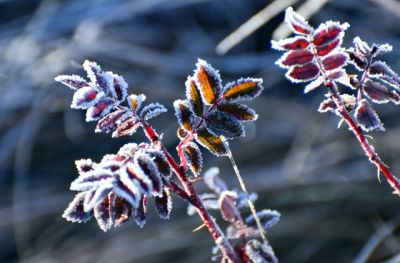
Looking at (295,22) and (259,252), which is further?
(259,252)

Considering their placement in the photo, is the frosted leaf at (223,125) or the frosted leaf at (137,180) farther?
the frosted leaf at (223,125)

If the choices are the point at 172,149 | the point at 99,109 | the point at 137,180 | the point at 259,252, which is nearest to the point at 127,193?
the point at 137,180

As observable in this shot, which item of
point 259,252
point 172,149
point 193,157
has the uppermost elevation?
point 172,149

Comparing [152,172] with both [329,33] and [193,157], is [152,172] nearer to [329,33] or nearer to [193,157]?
[193,157]

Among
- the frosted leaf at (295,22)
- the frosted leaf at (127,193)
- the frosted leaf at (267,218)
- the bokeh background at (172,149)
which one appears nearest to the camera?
the frosted leaf at (127,193)

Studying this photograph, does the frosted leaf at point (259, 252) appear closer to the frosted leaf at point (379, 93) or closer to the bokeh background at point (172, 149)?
the frosted leaf at point (379, 93)

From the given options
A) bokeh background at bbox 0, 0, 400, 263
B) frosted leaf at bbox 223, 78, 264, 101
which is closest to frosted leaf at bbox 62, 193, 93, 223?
frosted leaf at bbox 223, 78, 264, 101

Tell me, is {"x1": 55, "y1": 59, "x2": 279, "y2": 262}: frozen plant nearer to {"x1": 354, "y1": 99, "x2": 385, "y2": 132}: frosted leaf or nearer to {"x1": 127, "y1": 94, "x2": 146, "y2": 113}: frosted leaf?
{"x1": 127, "y1": 94, "x2": 146, "y2": 113}: frosted leaf

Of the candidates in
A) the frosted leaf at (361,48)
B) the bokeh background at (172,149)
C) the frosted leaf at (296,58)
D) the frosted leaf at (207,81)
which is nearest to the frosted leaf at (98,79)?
the frosted leaf at (207,81)
